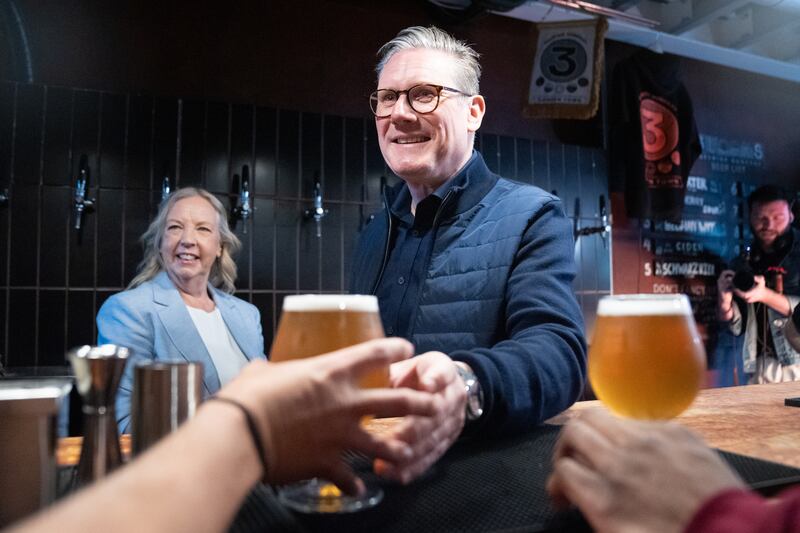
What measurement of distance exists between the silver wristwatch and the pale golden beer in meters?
0.24

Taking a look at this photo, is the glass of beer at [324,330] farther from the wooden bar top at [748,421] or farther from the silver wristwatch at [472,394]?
the wooden bar top at [748,421]

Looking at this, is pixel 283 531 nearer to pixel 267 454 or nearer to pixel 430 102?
pixel 267 454

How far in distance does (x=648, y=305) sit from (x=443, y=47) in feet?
4.04

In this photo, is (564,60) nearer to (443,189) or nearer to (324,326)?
(443,189)

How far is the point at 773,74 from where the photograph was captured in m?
6.36

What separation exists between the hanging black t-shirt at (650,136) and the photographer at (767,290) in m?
0.61

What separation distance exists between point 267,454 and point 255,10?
4.05m

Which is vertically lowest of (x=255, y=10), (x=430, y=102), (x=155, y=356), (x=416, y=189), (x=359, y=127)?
(x=155, y=356)

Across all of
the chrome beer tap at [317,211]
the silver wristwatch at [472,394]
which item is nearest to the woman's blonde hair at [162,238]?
the chrome beer tap at [317,211]

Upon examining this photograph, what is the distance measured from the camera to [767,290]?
4715mm

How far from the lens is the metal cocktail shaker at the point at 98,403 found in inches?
24.0

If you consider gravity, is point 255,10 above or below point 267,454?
above

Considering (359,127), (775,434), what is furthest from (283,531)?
(359,127)

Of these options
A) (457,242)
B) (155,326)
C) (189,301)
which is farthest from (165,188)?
(457,242)
